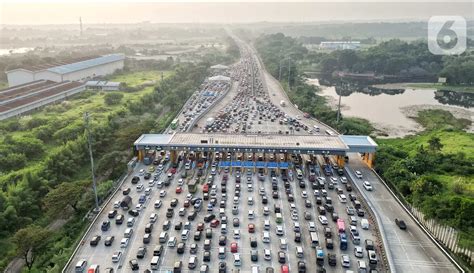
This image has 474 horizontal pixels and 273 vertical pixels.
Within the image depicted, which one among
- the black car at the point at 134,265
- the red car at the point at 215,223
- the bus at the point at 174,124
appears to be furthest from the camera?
the bus at the point at 174,124

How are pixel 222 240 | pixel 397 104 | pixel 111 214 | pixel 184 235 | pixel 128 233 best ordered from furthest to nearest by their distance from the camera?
pixel 397 104 → pixel 111 214 → pixel 128 233 → pixel 184 235 → pixel 222 240

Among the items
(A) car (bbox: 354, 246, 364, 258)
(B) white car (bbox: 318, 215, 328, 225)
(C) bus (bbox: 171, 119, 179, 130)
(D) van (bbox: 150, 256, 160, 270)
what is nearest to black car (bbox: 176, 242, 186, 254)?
(D) van (bbox: 150, 256, 160, 270)

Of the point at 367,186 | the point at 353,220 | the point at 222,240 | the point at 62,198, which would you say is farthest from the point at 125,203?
the point at 367,186

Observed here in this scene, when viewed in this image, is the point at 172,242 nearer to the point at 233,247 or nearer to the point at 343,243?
the point at 233,247

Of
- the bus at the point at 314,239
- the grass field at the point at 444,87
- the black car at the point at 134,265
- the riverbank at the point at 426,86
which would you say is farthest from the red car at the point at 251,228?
the grass field at the point at 444,87

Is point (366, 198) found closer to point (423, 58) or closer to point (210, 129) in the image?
point (210, 129)

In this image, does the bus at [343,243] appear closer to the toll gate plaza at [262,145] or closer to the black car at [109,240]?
the toll gate plaza at [262,145]
